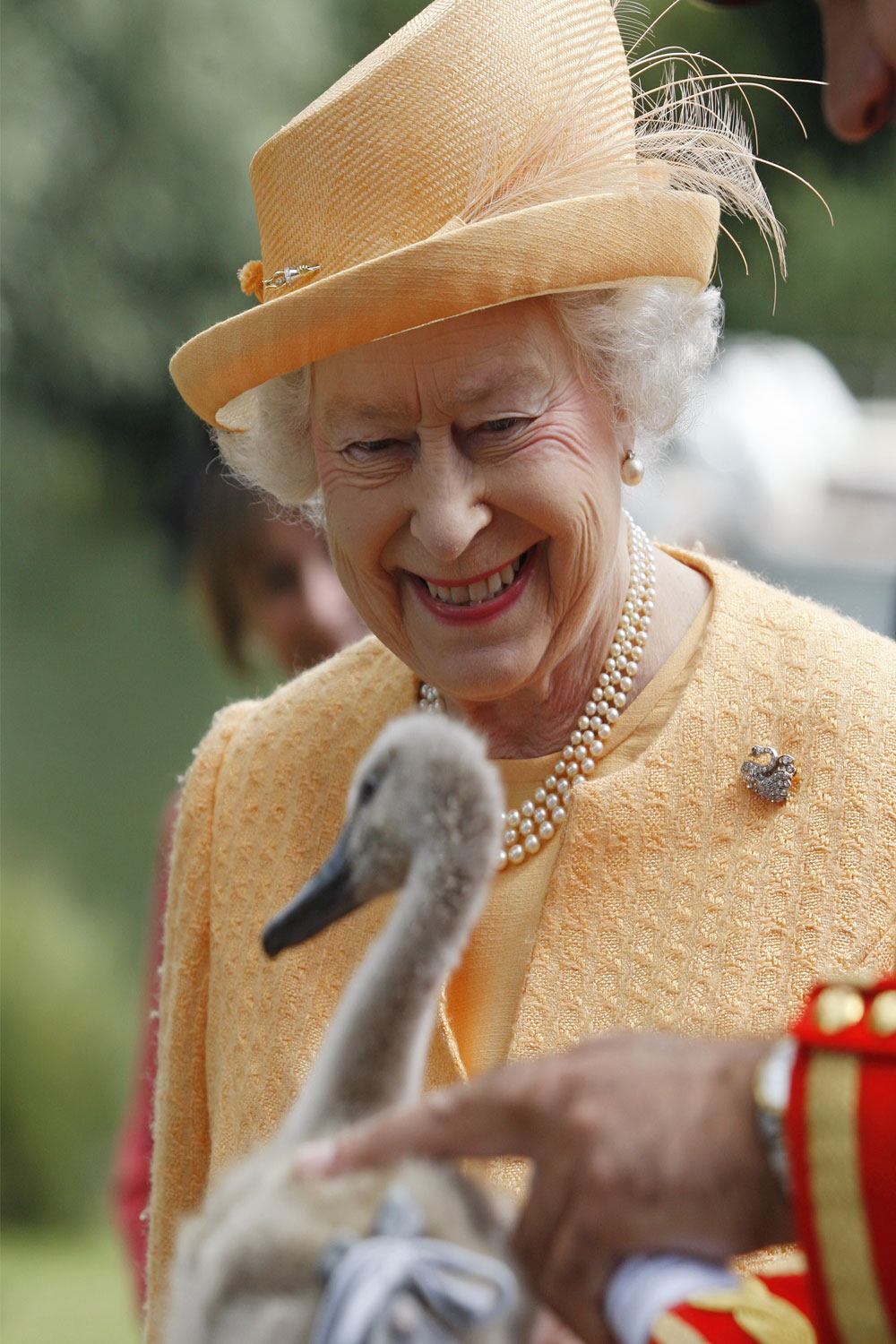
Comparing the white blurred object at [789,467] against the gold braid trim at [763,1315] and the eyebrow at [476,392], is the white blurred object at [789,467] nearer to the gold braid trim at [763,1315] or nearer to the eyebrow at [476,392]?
the eyebrow at [476,392]

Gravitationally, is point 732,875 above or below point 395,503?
below

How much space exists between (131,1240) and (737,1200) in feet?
6.22

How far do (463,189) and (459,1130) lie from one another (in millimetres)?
1115

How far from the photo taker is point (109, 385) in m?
7.59

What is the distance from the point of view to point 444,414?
1609 mm

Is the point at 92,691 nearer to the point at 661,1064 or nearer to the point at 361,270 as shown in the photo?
the point at 361,270

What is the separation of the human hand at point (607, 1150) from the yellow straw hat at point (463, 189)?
A: 930mm

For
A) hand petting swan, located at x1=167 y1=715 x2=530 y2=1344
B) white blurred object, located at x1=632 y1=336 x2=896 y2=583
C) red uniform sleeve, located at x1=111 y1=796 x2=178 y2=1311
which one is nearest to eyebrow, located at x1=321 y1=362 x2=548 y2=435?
hand petting swan, located at x1=167 y1=715 x2=530 y2=1344

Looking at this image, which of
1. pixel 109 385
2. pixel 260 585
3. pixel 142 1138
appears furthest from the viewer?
pixel 109 385

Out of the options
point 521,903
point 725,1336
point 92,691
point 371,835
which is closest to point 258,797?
point 521,903

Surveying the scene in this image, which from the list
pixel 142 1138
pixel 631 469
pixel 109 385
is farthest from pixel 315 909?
pixel 109 385

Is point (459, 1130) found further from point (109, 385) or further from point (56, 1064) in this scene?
point (109, 385)

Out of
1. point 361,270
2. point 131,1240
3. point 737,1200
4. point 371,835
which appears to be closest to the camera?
point 737,1200

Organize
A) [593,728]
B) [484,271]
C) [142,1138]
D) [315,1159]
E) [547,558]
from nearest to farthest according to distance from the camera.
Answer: [315,1159]
[484,271]
[547,558]
[593,728]
[142,1138]
